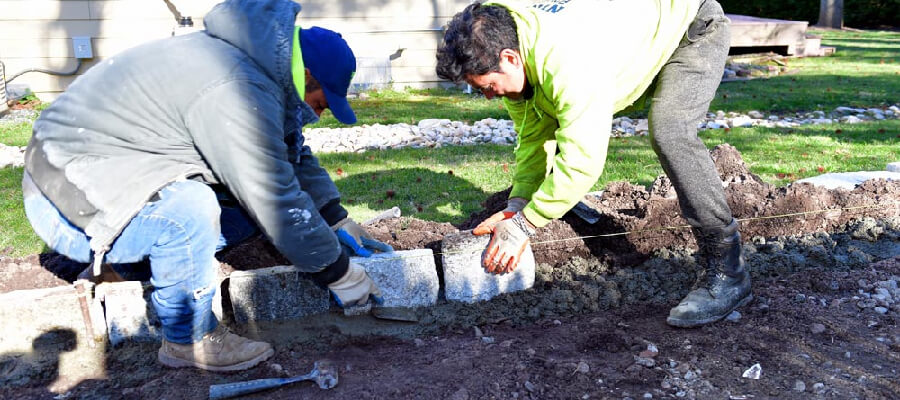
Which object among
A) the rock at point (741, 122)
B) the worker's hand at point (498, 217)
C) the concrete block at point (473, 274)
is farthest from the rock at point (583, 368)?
the rock at point (741, 122)

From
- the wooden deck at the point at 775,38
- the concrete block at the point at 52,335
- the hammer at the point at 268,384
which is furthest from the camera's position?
the wooden deck at the point at 775,38

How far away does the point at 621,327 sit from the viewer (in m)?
3.00

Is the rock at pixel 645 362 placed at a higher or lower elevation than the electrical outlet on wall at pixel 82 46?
lower

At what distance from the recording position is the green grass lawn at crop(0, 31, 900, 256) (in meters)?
4.71

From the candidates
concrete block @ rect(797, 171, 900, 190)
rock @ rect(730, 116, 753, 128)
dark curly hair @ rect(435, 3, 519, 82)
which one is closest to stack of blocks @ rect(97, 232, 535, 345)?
dark curly hair @ rect(435, 3, 519, 82)

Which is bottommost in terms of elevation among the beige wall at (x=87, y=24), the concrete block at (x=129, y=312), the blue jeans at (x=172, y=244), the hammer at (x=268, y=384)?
the hammer at (x=268, y=384)

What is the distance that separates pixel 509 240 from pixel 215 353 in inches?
50.2

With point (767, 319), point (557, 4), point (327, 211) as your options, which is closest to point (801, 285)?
point (767, 319)

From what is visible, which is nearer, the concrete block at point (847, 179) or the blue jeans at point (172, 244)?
the blue jeans at point (172, 244)

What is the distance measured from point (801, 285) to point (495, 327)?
4.94ft

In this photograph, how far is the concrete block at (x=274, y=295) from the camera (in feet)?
9.90

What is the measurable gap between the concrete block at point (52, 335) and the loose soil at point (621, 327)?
0.04m

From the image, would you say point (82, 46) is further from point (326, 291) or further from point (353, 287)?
point (353, 287)

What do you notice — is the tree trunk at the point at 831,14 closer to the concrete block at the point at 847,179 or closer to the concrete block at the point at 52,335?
the concrete block at the point at 847,179
